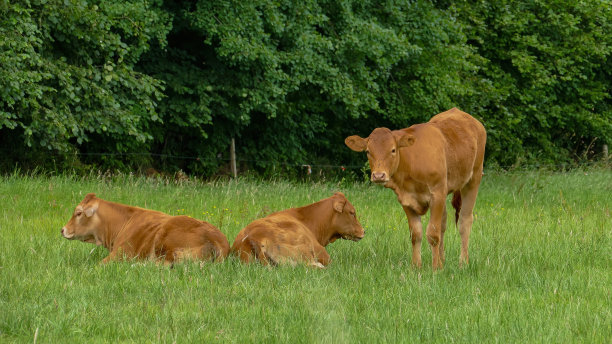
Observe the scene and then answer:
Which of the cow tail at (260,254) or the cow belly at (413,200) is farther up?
the cow belly at (413,200)

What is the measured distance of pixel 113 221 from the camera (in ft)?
26.2

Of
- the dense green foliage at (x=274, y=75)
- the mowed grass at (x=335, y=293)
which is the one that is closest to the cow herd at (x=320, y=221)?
the mowed grass at (x=335, y=293)

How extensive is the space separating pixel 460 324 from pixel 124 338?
2.07m

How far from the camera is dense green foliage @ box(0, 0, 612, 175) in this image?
15.8 metres

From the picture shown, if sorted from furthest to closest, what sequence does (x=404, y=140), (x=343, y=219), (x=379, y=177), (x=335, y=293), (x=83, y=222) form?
(x=343, y=219) < (x=83, y=222) < (x=404, y=140) < (x=379, y=177) < (x=335, y=293)

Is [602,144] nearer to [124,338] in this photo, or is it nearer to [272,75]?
[272,75]

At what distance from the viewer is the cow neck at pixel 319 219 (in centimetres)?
804

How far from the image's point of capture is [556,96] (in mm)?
27469

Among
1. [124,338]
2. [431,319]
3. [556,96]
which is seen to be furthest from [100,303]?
[556,96]

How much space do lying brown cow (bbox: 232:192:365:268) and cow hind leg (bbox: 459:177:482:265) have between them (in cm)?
102

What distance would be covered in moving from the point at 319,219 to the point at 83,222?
2299 mm

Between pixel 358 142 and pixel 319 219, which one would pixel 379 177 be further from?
pixel 319 219

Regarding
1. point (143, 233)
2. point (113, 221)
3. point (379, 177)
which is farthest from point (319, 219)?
point (113, 221)

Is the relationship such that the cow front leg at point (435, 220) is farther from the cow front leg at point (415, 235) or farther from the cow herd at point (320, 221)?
the cow front leg at point (415, 235)
